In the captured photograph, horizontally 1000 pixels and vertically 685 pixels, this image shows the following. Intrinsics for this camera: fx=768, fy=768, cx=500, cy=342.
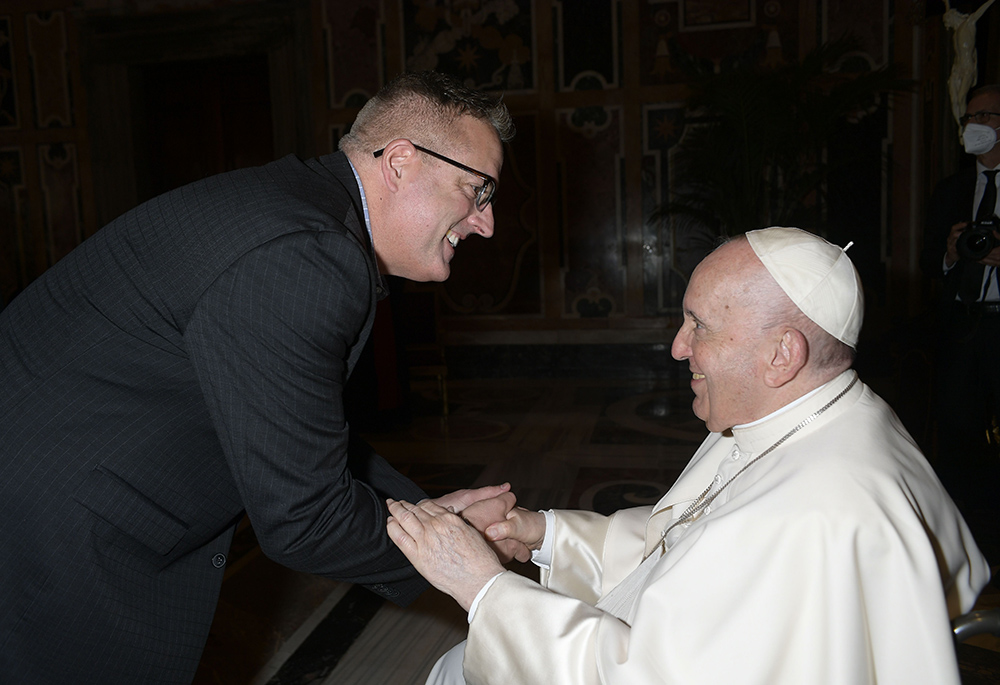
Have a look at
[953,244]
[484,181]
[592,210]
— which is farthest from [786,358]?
[592,210]

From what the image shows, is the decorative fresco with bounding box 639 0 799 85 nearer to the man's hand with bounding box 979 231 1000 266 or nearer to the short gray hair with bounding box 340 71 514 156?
the man's hand with bounding box 979 231 1000 266

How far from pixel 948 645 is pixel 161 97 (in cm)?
1011

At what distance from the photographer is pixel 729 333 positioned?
1606 millimetres

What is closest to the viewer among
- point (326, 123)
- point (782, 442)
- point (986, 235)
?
point (782, 442)

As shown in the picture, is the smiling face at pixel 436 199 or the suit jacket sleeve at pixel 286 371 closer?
the suit jacket sleeve at pixel 286 371

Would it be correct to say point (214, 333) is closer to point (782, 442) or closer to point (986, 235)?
point (782, 442)

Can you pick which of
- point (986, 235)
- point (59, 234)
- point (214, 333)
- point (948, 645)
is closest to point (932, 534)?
point (948, 645)

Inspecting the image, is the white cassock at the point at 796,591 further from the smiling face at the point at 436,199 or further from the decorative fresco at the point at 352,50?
the decorative fresco at the point at 352,50

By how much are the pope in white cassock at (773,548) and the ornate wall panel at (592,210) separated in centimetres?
638

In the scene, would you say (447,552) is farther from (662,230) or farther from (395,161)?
(662,230)

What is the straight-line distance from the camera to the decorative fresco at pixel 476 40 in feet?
26.4

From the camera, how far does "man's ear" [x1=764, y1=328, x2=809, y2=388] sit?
1.55 metres

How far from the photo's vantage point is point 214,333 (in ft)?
4.63

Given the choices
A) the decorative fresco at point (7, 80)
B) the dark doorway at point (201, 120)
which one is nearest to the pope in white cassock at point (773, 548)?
the dark doorway at point (201, 120)
